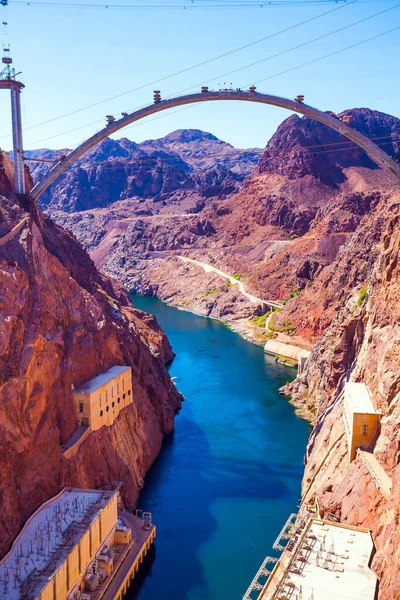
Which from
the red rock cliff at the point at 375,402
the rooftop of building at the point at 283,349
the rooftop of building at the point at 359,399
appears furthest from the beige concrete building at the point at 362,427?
the rooftop of building at the point at 283,349

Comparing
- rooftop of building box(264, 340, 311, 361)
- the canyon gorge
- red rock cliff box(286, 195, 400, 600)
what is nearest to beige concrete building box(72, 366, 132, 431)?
the canyon gorge

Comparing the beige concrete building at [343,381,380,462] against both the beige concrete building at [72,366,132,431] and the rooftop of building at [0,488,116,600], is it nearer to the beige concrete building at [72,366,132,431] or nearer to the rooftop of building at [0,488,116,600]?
the rooftop of building at [0,488,116,600]

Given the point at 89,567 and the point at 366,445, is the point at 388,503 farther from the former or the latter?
the point at 89,567

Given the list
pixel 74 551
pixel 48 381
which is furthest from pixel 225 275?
pixel 74 551

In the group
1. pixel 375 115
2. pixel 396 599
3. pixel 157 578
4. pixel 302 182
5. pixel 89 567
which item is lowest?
pixel 157 578

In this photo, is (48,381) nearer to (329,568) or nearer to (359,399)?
(359,399)

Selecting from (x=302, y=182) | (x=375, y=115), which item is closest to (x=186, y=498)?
(x=302, y=182)
